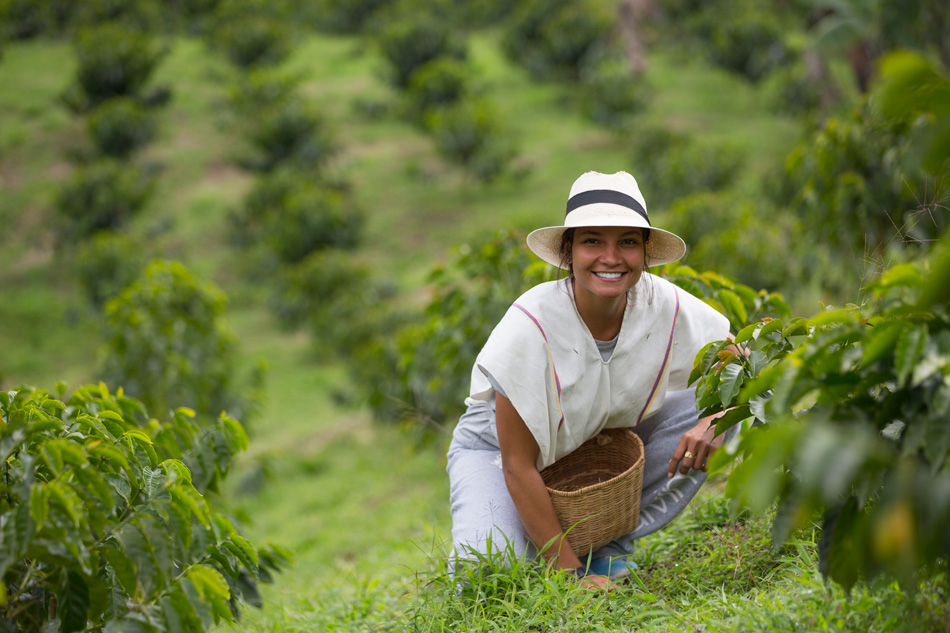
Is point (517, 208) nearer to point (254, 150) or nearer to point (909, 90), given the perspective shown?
point (254, 150)

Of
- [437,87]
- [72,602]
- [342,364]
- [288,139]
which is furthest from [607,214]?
[437,87]

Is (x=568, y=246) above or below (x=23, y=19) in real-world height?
below

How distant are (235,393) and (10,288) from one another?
811cm

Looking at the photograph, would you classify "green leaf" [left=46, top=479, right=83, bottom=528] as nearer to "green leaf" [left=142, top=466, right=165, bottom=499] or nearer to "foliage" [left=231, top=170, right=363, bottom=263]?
"green leaf" [left=142, top=466, right=165, bottom=499]

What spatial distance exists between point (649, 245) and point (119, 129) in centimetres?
1599

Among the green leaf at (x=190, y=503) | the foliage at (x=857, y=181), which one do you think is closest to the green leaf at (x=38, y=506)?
the green leaf at (x=190, y=503)

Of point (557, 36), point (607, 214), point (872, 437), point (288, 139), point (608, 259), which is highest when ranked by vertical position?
point (557, 36)

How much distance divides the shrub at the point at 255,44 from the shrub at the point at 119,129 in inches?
158

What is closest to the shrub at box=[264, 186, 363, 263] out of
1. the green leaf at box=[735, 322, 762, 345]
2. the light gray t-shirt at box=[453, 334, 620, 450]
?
the light gray t-shirt at box=[453, 334, 620, 450]

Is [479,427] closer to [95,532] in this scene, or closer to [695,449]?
[695,449]

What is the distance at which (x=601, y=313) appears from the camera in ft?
7.36

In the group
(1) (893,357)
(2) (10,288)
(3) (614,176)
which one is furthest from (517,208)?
(1) (893,357)

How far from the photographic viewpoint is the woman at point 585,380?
2.16 meters

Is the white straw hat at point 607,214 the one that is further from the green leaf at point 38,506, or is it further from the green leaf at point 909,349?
the green leaf at point 38,506
